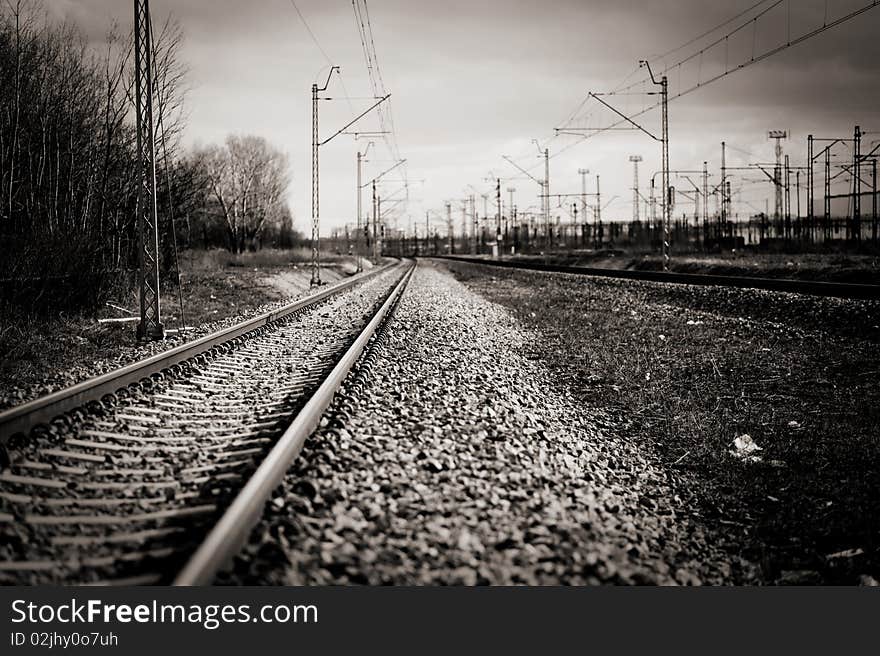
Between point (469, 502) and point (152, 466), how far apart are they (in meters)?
2.33

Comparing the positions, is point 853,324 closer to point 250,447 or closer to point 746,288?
point 746,288

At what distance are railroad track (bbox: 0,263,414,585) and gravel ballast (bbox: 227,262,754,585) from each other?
0.27 meters

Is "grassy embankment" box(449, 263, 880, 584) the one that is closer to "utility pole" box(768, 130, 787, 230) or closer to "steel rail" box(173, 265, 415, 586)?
"steel rail" box(173, 265, 415, 586)

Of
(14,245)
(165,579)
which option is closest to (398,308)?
(14,245)

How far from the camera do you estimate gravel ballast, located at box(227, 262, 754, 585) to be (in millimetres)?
3701

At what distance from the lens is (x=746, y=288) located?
1995cm

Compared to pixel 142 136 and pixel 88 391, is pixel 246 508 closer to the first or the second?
pixel 88 391

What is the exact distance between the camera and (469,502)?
454cm

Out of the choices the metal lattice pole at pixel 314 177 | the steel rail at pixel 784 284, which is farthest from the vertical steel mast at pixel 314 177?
the steel rail at pixel 784 284

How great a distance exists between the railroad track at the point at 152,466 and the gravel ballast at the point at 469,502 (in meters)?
0.27

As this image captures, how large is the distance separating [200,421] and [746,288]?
678 inches

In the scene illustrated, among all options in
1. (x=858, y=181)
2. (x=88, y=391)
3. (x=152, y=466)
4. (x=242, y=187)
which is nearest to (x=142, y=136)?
(x=88, y=391)

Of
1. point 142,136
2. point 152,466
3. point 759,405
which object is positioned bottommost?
point 759,405

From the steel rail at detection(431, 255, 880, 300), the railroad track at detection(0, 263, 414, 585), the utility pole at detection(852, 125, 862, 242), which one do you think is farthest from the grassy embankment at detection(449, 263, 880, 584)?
the utility pole at detection(852, 125, 862, 242)
